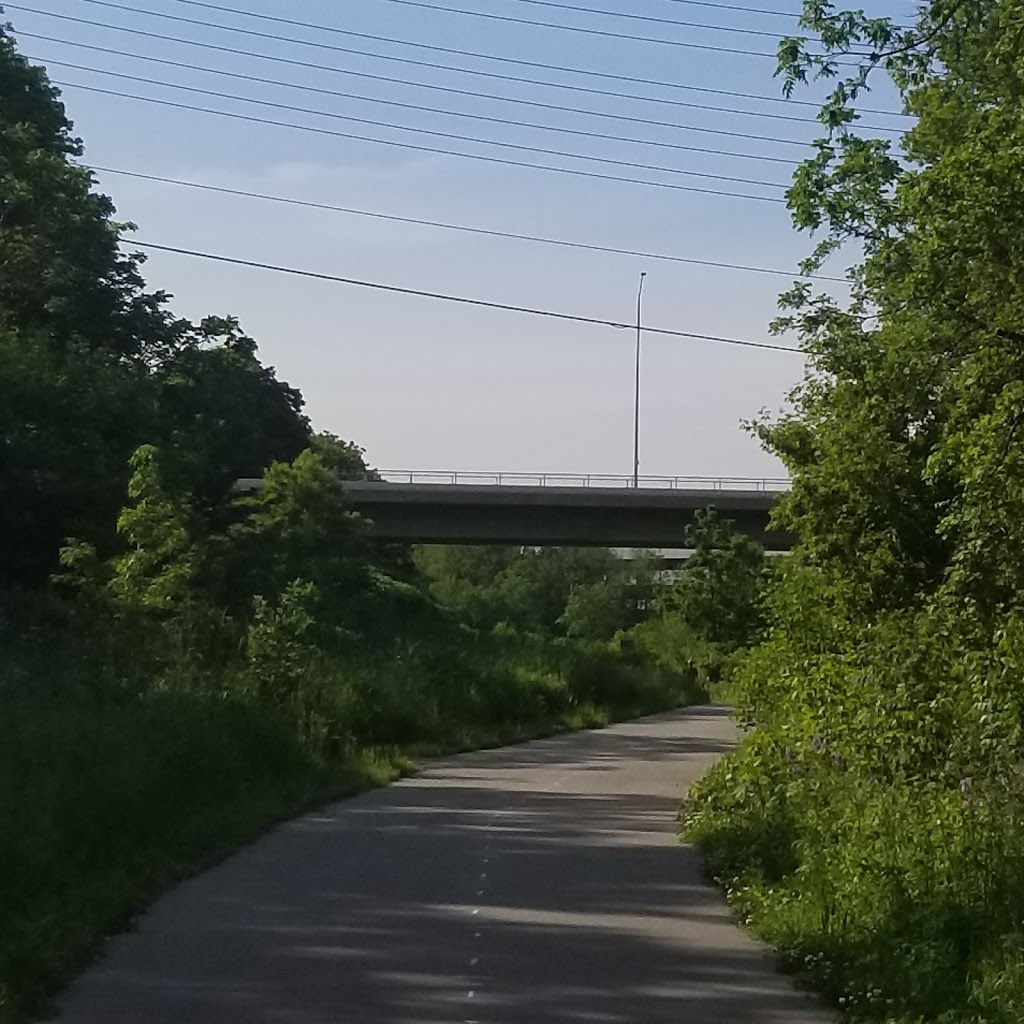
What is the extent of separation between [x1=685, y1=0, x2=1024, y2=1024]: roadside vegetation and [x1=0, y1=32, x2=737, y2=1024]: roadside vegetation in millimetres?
4554

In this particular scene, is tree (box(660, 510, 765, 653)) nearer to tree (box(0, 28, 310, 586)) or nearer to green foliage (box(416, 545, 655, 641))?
tree (box(0, 28, 310, 586))

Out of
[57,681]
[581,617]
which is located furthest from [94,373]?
[581,617]

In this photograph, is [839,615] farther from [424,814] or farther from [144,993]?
[144,993]

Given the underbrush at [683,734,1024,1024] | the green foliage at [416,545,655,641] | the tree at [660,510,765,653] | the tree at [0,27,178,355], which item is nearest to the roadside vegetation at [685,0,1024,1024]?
the underbrush at [683,734,1024,1024]

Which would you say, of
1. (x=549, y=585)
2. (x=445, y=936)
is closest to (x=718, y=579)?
(x=445, y=936)

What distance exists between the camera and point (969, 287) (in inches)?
549

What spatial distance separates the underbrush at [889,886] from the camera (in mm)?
8875

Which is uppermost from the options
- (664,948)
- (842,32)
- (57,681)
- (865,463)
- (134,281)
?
(134,281)

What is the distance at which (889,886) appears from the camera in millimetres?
10641

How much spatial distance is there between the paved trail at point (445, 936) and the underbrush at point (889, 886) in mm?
321

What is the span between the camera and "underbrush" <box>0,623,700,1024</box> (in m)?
11.5

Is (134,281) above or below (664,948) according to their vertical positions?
above

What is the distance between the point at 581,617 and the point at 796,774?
78215 mm

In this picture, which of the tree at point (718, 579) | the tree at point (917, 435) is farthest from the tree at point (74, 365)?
the tree at point (917, 435)
